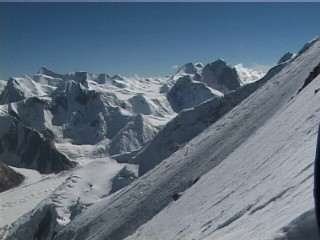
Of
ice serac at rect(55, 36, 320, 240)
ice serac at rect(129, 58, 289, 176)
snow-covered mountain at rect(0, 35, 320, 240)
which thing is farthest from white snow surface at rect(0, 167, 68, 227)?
ice serac at rect(55, 36, 320, 240)

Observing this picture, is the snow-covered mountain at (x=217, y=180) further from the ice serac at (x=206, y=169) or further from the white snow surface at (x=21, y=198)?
the white snow surface at (x=21, y=198)

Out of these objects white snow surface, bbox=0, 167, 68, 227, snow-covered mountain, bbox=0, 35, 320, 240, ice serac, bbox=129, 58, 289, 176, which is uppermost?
white snow surface, bbox=0, 167, 68, 227

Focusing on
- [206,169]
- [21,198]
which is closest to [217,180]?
[206,169]

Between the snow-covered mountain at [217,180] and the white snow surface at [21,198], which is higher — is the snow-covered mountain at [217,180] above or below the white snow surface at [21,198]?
below

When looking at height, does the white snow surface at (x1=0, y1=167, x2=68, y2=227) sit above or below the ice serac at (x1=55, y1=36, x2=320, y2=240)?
above

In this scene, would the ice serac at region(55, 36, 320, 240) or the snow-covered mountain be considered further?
the ice serac at region(55, 36, 320, 240)

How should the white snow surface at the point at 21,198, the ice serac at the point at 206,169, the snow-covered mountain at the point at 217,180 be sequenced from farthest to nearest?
the white snow surface at the point at 21,198, the ice serac at the point at 206,169, the snow-covered mountain at the point at 217,180

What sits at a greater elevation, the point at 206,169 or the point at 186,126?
the point at 186,126

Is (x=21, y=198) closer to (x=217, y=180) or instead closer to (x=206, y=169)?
(x=206, y=169)

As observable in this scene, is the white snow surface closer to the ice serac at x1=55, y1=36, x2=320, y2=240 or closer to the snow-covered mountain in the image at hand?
the snow-covered mountain

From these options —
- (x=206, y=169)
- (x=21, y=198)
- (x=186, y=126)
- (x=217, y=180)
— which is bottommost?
(x=217, y=180)

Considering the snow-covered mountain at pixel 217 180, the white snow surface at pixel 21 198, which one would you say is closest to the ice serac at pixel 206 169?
the snow-covered mountain at pixel 217 180
